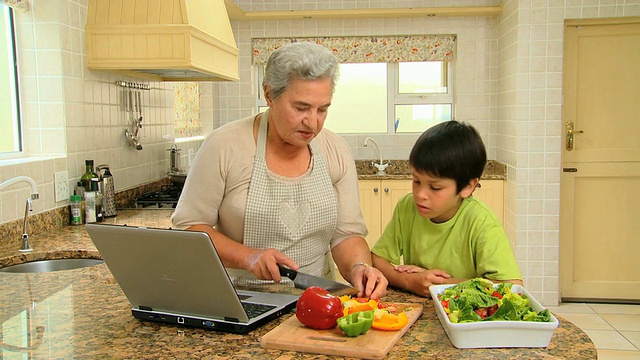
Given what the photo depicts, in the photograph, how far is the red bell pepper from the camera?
1332 mm

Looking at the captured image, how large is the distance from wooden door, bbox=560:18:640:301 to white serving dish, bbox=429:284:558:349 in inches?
151

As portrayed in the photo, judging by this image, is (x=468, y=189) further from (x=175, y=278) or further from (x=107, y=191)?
(x=107, y=191)

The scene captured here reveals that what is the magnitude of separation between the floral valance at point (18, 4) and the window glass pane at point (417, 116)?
10.9 feet

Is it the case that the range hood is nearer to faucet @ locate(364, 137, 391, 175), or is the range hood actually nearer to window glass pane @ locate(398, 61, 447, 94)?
faucet @ locate(364, 137, 391, 175)

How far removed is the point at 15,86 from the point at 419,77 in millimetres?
3480

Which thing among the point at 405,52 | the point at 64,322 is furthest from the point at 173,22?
the point at 405,52

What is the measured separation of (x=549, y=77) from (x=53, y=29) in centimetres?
336

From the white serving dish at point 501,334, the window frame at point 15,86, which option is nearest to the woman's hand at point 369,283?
the white serving dish at point 501,334

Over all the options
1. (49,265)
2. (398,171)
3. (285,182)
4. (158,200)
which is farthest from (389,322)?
(398,171)

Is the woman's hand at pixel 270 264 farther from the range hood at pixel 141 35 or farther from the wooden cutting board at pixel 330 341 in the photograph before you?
the range hood at pixel 141 35

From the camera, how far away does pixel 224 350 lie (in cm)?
130

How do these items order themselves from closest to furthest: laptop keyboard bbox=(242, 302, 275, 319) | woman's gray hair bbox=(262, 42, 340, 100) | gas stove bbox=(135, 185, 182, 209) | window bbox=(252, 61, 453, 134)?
laptop keyboard bbox=(242, 302, 275, 319) < woman's gray hair bbox=(262, 42, 340, 100) < gas stove bbox=(135, 185, 182, 209) < window bbox=(252, 61, 453, 134)

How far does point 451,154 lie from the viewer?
5.53ft

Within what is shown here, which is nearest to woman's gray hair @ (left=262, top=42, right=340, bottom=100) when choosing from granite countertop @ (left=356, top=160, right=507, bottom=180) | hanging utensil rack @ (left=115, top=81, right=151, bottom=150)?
hanging utensil rack @ (left=115, top=81, right=151, bottom=150)
